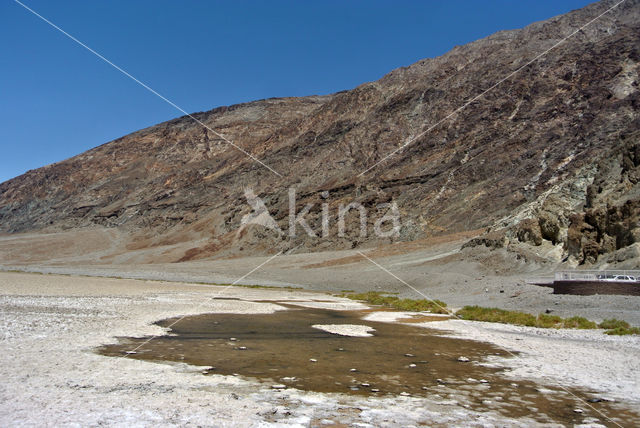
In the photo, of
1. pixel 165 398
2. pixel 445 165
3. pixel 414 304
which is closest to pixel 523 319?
pixel 414 304

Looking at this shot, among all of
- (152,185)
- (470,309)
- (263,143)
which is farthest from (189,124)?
(470,309)

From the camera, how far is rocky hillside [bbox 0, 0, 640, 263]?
4100 centimetres

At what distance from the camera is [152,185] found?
392ft

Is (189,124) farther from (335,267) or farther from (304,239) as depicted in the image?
(335,267)

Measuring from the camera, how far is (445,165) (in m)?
71.5

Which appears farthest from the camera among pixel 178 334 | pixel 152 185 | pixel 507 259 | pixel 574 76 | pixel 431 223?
pixel 152 185

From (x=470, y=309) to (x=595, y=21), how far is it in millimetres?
86268

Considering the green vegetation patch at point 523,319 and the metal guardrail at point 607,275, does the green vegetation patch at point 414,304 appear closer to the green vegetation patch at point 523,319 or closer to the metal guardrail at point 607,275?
the green vegetation patch at point 523,319

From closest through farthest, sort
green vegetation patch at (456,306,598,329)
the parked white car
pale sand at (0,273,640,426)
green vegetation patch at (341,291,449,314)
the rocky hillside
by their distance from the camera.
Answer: pale sand at (0,273,640,426), green vegetation patch at (456,306,598,329), the parked white car, green vegetation patch at (341,291,449,314), the rocky hillside

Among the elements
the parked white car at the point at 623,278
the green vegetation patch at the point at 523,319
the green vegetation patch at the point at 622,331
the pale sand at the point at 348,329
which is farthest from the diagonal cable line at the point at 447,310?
the parked white car at the point at 623,278

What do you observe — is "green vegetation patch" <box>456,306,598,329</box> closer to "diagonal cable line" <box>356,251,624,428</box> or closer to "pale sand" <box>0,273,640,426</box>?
"diagonal cable line" <box>356,251,624,428</box>

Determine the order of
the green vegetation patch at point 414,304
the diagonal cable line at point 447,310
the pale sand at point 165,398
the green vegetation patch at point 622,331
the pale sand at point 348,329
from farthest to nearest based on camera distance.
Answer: the green vegetation patch at point 414,304, the green vegetation patch at point 622,331, the pale sand at point 348,329, the diagonal cable line at point 447,310, the pale sand at point 165,398

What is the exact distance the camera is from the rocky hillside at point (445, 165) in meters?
41.0

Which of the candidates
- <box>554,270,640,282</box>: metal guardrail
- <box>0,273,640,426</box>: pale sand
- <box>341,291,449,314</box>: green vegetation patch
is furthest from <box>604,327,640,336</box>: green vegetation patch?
<box>341,291,449,314</box>: green vegetation patch
